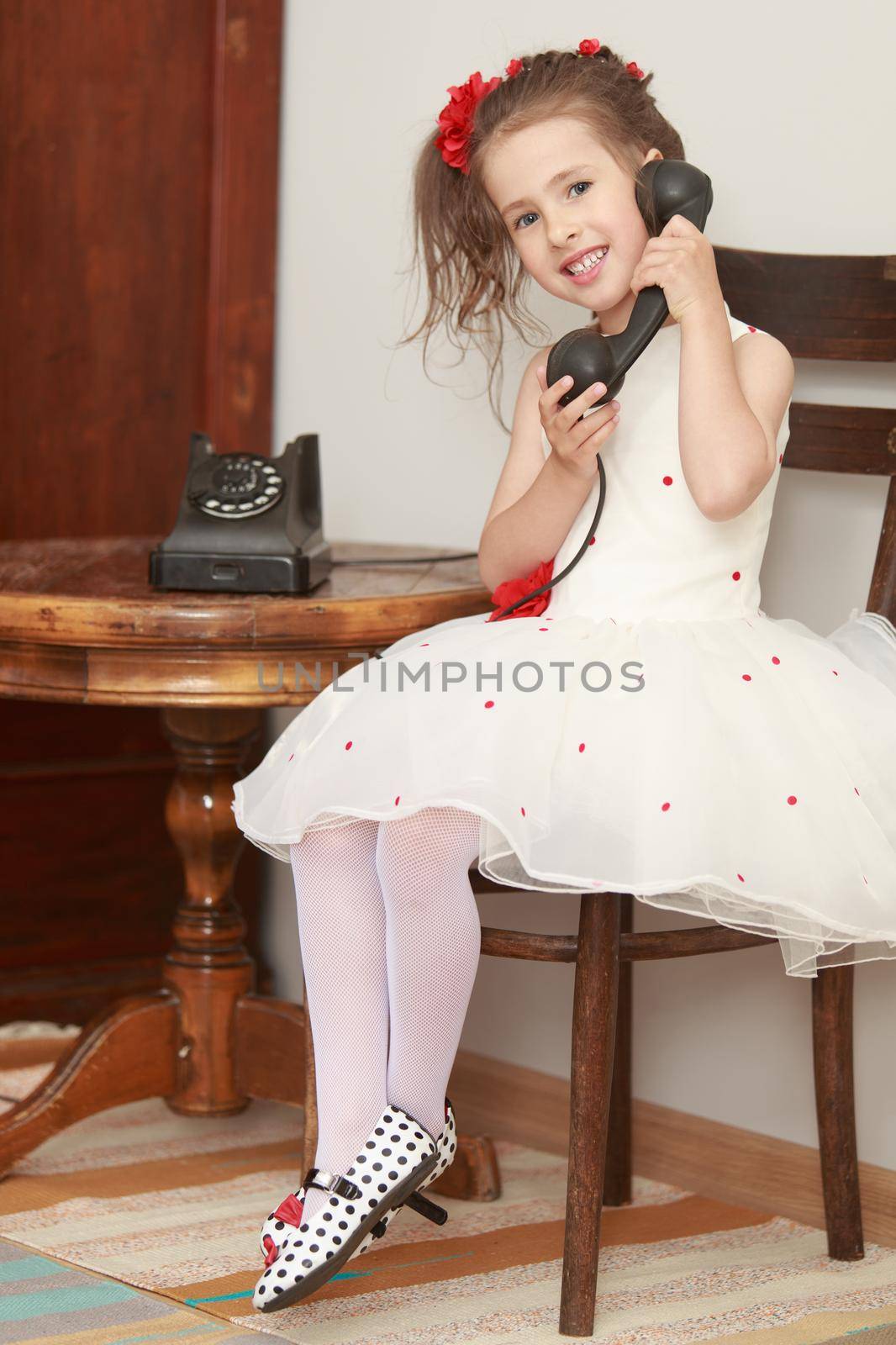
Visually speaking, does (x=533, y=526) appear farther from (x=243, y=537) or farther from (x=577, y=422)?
(x=243, y=537)

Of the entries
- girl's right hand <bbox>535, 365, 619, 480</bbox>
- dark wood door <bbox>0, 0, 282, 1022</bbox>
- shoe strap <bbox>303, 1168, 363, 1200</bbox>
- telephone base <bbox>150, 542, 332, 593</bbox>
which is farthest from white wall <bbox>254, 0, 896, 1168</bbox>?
shoe strap <bbox>303, 1168, 363, 1200</bbox>

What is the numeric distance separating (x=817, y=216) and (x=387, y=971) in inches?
33.9

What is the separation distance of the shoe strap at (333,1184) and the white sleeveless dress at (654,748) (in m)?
0.26

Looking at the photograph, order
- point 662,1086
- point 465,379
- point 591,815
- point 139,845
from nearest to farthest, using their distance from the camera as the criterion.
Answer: point 591,815
point 662,1086
point 465,379
point 139,845

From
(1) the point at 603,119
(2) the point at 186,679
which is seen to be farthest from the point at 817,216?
(2) the point at 186,679

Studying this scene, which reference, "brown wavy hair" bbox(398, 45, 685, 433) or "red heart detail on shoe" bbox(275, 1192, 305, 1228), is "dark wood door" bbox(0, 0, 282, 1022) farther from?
"red heart detail on shoe" bbox(275, 1192, 305, 1228)

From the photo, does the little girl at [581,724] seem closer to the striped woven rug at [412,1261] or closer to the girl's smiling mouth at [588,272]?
the girl's smiling mouth at [588,272]

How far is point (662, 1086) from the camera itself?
183 cm

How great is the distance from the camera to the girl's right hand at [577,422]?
1.33 metres

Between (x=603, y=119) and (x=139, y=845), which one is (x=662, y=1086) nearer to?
(x=139, y=845)

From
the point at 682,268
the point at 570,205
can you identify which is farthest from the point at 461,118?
the point at 682,268

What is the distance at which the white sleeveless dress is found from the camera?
3.92 feet

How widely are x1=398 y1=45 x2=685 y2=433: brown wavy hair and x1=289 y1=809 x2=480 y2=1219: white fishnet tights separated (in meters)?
0.53

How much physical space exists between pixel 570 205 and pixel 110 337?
0.95 meters
